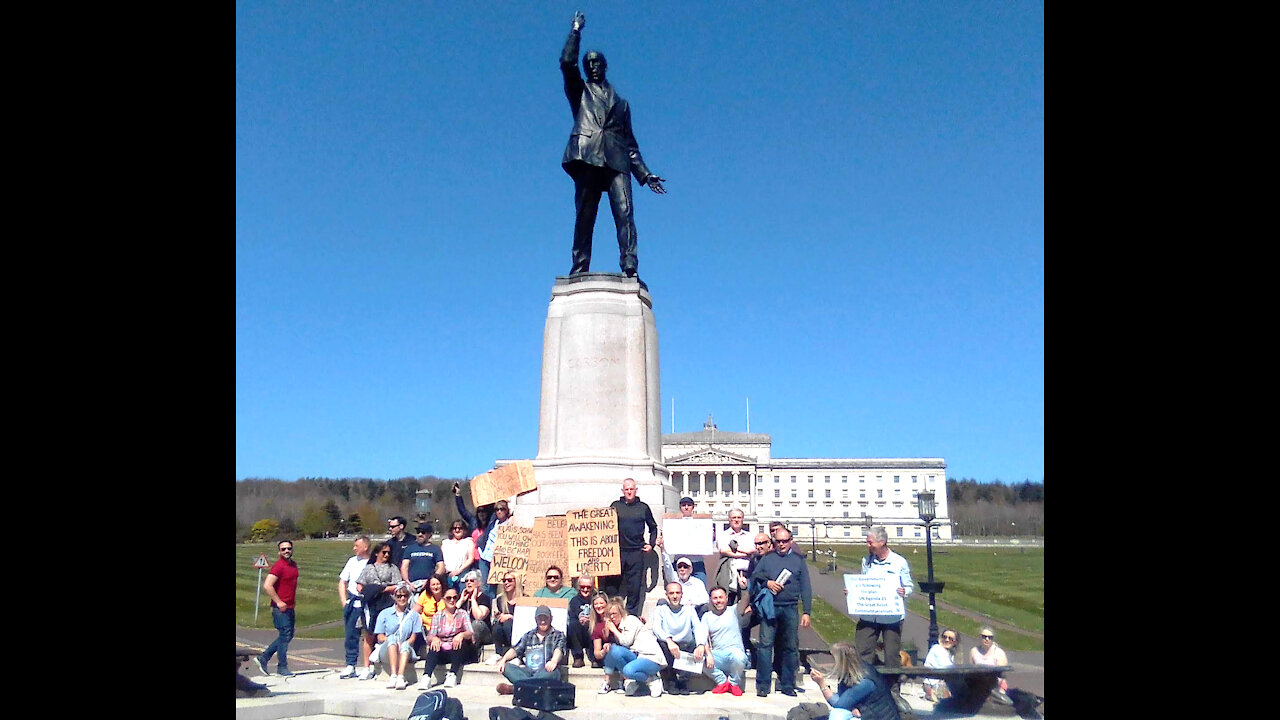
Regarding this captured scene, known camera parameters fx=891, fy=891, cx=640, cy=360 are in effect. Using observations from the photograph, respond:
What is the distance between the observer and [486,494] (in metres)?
12.5

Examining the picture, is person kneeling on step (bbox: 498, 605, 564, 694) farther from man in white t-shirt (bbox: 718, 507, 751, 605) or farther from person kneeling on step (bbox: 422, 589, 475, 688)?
man in white t-shirt (bbox: 718, 507, 751, 605)

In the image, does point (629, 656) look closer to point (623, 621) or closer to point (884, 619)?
point (623, 621)

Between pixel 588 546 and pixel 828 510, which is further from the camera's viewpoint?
pixel 828 510

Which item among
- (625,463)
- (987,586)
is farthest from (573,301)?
(987,586)

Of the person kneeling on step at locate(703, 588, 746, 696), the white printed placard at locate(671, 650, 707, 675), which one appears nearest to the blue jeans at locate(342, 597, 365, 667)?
the white printed placard at locate(671, 650, 707, 675)

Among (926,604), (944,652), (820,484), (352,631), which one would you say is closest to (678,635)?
(944,652)

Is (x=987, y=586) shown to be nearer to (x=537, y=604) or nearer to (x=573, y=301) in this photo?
(x=573, y=301)

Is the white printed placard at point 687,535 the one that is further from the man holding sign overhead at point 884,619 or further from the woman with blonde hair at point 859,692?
the woman with blonde hair at point 859,692

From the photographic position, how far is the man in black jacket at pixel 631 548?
10.6 m

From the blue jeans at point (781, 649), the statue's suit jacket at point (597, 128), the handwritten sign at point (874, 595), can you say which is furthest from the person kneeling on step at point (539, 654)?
the statue's suit jacket at point (597, 128)

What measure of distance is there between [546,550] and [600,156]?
232 inches
